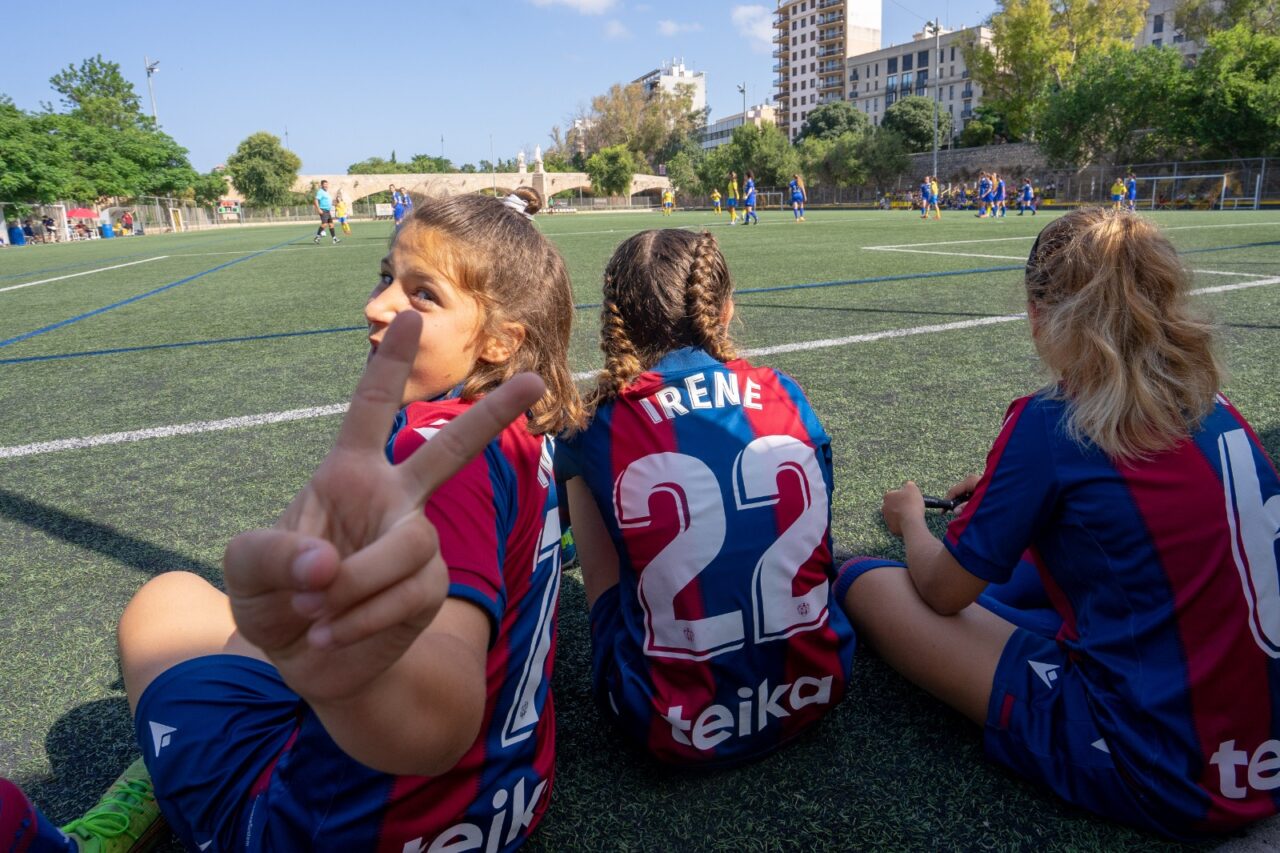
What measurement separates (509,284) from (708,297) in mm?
515

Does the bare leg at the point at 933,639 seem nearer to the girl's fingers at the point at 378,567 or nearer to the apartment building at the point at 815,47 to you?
the girl's fingers at the point at 378,567

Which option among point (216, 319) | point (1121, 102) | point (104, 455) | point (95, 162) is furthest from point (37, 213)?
point (1121, 102)

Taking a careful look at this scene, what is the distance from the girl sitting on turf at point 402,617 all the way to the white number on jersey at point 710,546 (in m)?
0.23

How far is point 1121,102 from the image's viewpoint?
42.6 meters

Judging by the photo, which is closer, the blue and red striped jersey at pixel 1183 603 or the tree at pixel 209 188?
the blue and red striped jersey at pixel 1183 603

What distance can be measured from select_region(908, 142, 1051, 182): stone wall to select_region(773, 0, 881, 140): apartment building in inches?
1545

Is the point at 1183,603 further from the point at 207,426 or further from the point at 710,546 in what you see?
the point at 207,426

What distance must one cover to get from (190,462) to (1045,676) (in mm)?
3528

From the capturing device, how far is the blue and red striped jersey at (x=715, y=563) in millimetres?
1600

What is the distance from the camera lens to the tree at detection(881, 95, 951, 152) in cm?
6594

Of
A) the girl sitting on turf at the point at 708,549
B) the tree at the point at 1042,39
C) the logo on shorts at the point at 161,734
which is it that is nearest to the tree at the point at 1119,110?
the tree at the point at 1042,39

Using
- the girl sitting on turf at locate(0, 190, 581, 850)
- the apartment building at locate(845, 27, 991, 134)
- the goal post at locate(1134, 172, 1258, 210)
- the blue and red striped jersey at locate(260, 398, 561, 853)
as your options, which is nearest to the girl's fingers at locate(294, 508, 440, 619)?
the girl sitting on turf at locate(0, 190, 581, 850)

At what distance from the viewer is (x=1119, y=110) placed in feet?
143

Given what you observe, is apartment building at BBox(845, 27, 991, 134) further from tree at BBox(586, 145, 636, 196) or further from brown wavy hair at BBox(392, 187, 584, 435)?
brown wavy hair at BBox(392, 187, 584, 435)
